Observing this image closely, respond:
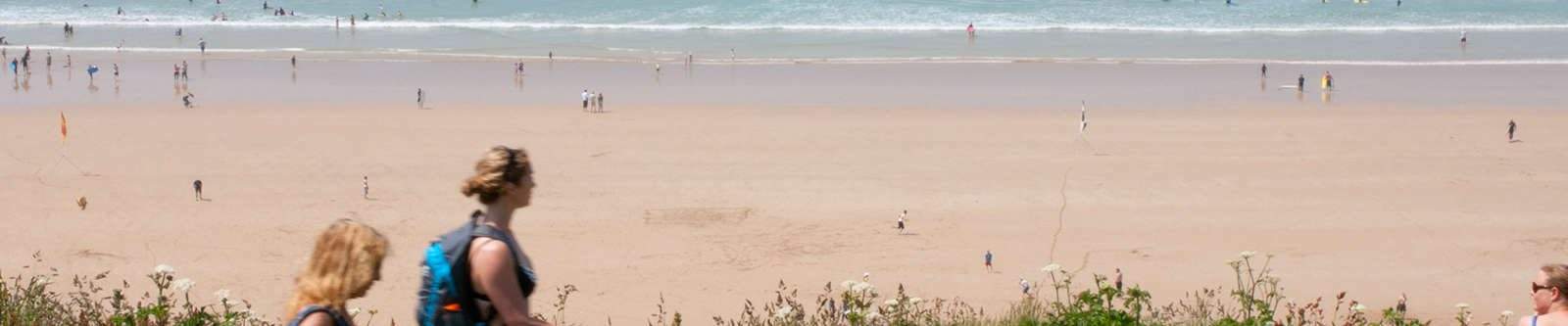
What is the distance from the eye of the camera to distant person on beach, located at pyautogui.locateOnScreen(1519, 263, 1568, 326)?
16.9 feet

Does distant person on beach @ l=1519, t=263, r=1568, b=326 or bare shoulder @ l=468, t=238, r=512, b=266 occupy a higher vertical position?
bare shoulder @ l=468, t=238, r=512, b=266

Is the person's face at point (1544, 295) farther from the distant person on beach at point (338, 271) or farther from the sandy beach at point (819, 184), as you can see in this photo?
the sandy beach at point (819, 184)

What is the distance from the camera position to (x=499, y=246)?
417 cm

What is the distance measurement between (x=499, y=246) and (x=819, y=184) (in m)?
16.3

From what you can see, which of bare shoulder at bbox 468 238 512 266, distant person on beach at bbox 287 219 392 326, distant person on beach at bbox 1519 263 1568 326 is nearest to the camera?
distant person on beach at bbox 287 219 392 326

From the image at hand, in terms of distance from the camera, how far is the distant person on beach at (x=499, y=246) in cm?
416

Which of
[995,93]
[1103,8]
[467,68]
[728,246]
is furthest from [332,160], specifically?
[1103,8]

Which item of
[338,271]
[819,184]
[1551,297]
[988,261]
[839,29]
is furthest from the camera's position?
[839,29]

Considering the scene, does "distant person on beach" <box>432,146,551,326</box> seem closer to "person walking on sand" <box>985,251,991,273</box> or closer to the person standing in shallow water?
the person standing in shallow water

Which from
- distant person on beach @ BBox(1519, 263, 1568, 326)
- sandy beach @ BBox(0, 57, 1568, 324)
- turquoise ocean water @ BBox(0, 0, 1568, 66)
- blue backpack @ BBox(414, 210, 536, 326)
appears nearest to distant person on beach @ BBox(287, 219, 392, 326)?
blue backpack @ BBox(414, 210, 536, 326)

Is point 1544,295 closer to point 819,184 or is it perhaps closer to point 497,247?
point 497,247

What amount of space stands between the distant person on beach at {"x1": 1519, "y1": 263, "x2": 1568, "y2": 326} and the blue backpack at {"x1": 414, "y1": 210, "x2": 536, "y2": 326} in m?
3.05

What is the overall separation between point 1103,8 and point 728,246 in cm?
4394

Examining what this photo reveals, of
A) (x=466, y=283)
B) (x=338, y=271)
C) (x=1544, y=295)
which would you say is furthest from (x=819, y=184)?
(x=338, y=271)
